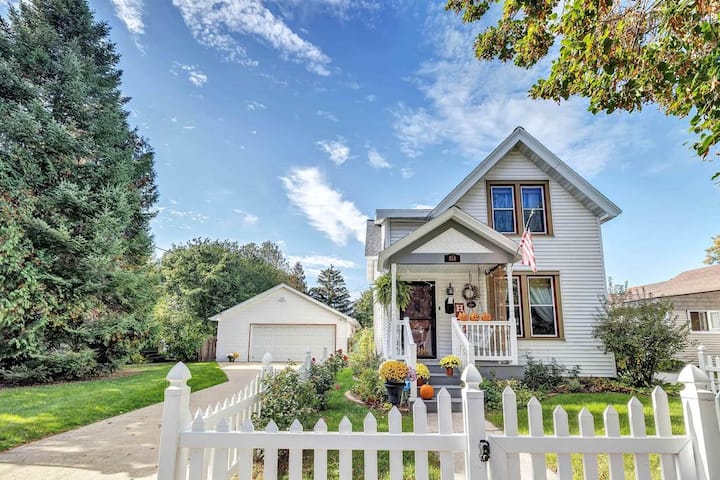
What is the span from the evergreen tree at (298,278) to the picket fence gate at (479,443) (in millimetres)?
39898

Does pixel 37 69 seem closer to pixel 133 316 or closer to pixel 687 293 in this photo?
pixel 133 316

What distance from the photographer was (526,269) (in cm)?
1010

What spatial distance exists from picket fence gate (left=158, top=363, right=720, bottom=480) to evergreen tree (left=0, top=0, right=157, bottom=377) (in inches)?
423

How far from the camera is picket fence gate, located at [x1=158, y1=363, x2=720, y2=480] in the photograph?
6.94 ft

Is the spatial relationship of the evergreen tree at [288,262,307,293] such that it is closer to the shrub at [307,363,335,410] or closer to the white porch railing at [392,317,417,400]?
the white porch railing at [392,317,417,400]

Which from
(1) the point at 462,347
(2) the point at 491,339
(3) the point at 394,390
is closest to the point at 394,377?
(3) the point at 394,390

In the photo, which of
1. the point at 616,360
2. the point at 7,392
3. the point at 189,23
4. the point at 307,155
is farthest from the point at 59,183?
the point at 616,360

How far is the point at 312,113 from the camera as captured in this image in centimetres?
1173

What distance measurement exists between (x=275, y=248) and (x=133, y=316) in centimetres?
3669

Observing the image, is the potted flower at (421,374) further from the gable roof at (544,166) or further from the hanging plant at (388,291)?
the gable roof at (544,166)

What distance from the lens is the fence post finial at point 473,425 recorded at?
2.15 m

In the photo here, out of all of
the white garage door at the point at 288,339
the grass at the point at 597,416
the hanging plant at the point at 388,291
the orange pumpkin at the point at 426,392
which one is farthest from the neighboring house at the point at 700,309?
the white garage door at the point at 288,339

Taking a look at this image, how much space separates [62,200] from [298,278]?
35.1 metres

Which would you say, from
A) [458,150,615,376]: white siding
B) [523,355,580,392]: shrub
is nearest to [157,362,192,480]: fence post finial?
[523,355,580,392]: shrub
